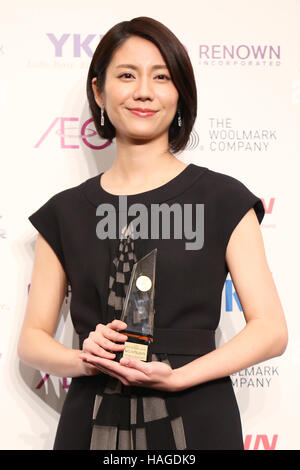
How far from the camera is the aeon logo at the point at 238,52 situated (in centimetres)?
169

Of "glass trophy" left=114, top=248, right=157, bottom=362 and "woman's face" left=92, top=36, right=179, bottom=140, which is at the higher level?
"woman's face" left=92, top=36, right=179, bottom=140

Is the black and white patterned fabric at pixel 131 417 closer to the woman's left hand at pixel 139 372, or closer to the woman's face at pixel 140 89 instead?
the woman's left hand at pixel 139 372

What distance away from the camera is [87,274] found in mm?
1359

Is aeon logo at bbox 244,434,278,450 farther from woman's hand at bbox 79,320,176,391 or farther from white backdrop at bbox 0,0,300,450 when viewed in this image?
woman's hand at bbox 79,320,176,391

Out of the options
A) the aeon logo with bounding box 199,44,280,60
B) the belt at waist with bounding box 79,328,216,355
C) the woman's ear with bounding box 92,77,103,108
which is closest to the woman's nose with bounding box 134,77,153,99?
the woman's ear with bounding box 92,77,103,108

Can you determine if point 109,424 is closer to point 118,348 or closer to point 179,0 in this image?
point 118,348

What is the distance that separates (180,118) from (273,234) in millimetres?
412

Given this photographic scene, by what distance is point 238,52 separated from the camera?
5.54ft

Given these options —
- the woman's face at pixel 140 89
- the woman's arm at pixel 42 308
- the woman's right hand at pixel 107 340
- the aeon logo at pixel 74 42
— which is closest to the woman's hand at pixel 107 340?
the woman's right hand at pixel 107 340

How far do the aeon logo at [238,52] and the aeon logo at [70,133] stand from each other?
346 mm

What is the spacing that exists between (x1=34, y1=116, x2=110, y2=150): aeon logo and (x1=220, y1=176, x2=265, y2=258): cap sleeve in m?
0.48

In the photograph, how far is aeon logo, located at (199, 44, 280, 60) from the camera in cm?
169

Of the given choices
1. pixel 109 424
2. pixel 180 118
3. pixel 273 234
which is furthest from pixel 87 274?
pixel 273 234

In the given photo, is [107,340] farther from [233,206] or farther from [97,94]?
[97,94]
